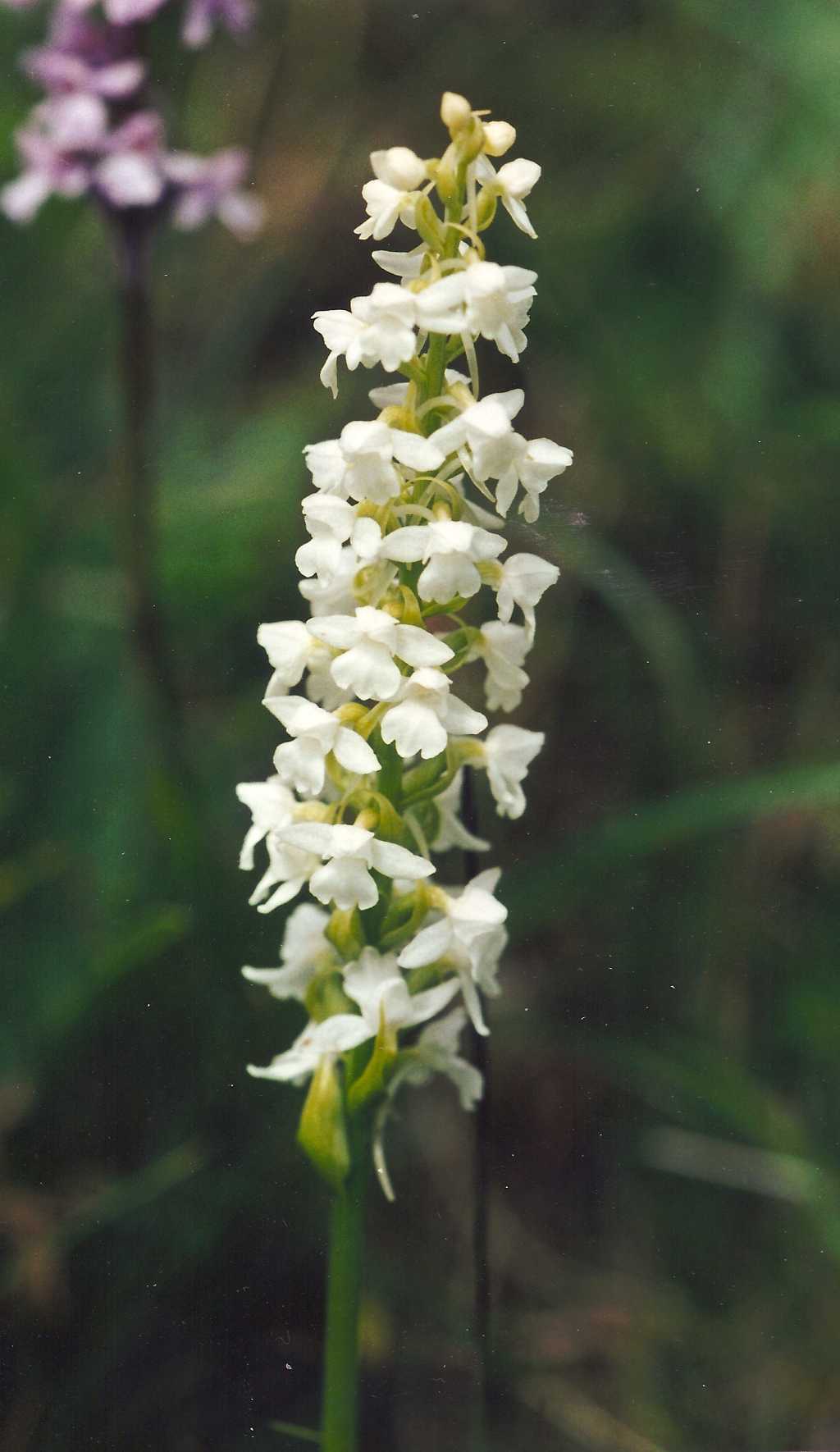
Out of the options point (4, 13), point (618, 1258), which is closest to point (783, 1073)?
point (618, 1258)

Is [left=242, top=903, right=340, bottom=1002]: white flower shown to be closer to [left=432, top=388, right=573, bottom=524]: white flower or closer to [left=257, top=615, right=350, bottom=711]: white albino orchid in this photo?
[left=257, top=615, right=350, bottom=711]: white albino orchid

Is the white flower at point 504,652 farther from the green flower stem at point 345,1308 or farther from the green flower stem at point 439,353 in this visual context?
the green flower stem at point 345,1308

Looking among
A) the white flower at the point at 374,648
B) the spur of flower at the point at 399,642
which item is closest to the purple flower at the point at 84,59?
the spur of flower at the point at 399,642

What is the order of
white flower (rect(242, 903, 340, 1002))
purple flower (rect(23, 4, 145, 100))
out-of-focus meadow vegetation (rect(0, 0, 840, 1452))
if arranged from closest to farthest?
white flower (rect(242, 903, 340, 1002)) < out-of-focus meadow vegetation (rect(0, 0, 840, 1452)) < purple flower (rect(23, 4, 145, 100))

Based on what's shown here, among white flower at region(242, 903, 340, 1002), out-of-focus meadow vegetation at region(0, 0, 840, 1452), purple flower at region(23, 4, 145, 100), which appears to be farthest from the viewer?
purple flower at region(23, 4, 145, 100)

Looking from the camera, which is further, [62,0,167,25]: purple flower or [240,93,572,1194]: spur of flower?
[62,0,167,25]: purple flower

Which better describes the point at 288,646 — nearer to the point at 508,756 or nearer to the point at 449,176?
the point at 508,756

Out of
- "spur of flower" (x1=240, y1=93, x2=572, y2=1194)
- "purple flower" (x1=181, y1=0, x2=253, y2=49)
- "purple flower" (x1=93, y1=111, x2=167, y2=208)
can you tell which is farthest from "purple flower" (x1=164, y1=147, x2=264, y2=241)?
"spur of flower" (x1=240, y1=93, x2=572, y2=1194)
